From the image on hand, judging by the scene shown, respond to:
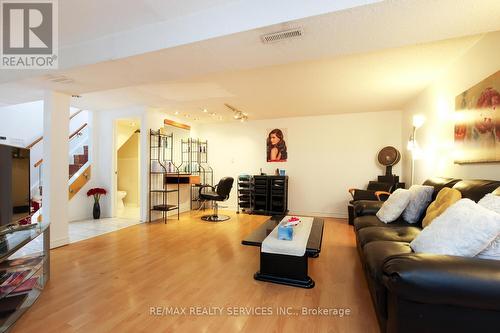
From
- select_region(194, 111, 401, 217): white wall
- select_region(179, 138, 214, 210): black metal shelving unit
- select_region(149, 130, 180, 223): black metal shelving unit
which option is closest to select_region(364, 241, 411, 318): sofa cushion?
select_region(194, 111, 401, 217): white wall

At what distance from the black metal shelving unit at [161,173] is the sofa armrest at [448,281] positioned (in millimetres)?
4193

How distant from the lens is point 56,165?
10.4ft

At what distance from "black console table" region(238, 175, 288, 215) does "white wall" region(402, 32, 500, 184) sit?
8.18ft

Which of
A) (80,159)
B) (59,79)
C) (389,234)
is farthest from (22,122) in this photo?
(389,234)

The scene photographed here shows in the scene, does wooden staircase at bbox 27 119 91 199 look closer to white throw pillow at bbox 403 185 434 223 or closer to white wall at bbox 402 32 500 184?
white throw pillow at bbox 403 185 434 223

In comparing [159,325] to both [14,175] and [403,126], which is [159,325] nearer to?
[14,175]

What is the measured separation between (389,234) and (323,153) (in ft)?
11.5

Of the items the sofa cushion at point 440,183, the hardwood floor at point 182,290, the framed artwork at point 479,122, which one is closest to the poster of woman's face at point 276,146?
the hardwood floor at point 182,290

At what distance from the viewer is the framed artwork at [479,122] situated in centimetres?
198

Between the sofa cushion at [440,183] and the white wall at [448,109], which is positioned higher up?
the white wall at [448,109]

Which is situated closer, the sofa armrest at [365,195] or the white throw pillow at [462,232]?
the white throw pillow at [462,232]

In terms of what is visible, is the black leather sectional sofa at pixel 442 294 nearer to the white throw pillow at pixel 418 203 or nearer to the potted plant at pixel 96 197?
the white throw pillow at pixel 418 203

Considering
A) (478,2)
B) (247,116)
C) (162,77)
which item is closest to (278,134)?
(247,116)

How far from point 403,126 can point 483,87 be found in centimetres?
279
